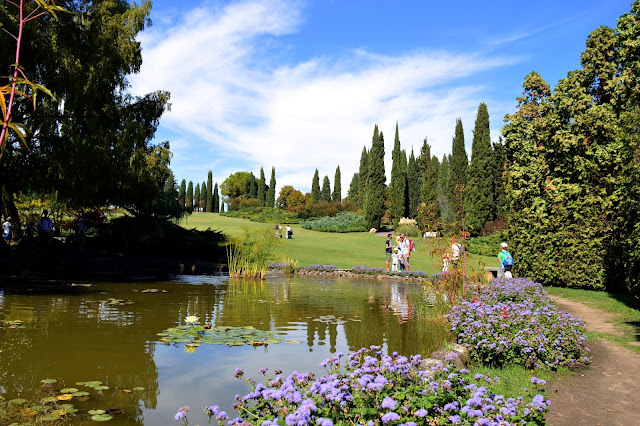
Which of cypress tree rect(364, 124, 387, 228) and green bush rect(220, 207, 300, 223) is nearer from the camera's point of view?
cypress tree rect(364, 124, 387, 228)

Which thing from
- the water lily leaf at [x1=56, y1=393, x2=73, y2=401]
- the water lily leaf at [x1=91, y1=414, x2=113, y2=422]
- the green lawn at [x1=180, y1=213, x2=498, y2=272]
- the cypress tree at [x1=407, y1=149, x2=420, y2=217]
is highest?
the cypress tree at [x1=407, y1=149, x2=420, y2=217]

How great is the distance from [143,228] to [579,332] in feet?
56.3

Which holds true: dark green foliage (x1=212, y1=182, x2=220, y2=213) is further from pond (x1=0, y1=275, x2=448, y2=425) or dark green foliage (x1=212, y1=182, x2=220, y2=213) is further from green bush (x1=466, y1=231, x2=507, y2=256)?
pond (x1=0, y1=275, x2=448, y2=425)

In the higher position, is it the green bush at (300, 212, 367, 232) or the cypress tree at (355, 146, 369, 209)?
the cypress tree at (355, 146, 369, 209)

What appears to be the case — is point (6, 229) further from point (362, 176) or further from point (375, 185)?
point (362, 176)

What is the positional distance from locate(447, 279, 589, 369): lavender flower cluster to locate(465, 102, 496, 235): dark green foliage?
30.7 m

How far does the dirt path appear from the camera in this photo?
3953 mm

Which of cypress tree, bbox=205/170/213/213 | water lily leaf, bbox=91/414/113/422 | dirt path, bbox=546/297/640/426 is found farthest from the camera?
cypress tree, bbox=205/170/213/213

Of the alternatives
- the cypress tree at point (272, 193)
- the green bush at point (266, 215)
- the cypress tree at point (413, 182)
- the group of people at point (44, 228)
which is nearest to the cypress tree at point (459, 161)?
the cypress tree at point (413, 182)

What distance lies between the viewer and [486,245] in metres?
28.3

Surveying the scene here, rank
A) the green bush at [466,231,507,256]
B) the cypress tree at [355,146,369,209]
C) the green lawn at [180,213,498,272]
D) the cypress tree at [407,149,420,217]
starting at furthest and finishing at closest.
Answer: the cypress tree at [355,146,369,209]
the cypress tree at [407,149,420,217]
the green bush at [466,231,507,256]
the green lawn at [180,213,498,272]

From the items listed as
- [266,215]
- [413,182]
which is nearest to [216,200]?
[266,215]

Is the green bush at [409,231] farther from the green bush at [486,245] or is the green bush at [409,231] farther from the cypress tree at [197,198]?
the cypress tree at [197,198]

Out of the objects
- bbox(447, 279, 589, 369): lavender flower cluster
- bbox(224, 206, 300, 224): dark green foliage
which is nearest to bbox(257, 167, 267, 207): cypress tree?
bbox(224, 206, 300, 224): dark green foliage
